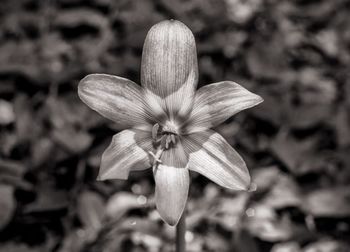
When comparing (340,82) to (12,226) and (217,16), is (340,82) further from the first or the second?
(12,226)

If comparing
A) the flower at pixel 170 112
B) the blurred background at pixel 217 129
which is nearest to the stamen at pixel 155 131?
the flower at pixel 170 112

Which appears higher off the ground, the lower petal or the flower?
the flower

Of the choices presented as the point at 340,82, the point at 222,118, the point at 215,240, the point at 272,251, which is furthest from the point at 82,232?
the point at 340,82

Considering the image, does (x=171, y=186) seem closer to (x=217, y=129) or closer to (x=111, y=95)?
(x=111, y=95)

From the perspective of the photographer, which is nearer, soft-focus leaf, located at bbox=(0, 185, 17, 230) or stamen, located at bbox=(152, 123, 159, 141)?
stamen, located at bbox=(152, 123, 159, 141)

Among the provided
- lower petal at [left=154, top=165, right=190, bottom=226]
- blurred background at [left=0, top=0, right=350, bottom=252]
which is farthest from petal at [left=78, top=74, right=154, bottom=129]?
blurred background at [left=0, top=0, right=350, bottom=252]

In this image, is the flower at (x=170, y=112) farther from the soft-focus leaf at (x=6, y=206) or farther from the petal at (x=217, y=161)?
the soft-focus leaf at (x=6, y=206)

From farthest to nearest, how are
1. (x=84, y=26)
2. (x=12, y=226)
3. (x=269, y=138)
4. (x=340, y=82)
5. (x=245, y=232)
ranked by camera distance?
(x=84, y=26)
(x=340, y=82)
(x=269, y=138)
(x=12, y=226)
(x=245, y=232)

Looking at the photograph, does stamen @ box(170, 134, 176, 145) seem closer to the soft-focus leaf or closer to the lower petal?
the lower petal
